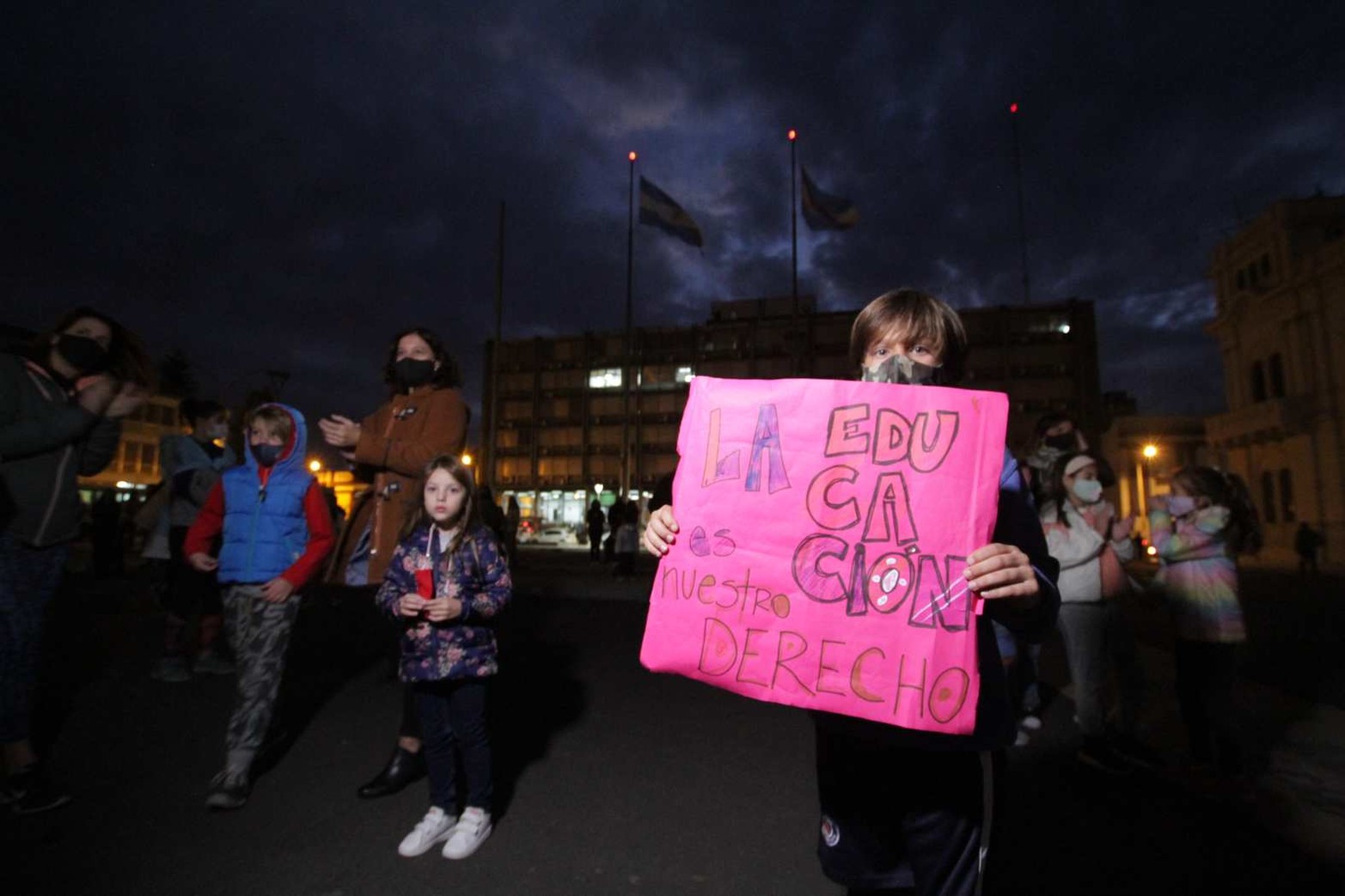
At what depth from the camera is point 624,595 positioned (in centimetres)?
1358

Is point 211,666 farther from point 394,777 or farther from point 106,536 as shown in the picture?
point 106,536

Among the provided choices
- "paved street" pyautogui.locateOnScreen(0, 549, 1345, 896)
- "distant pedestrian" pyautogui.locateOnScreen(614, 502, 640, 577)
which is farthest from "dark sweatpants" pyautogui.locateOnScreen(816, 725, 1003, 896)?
"distant pedestrian" pyautogui.locateOnScreen(614, 502, 640, 577)

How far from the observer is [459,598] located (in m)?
3.26

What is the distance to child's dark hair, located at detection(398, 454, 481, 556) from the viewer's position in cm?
345

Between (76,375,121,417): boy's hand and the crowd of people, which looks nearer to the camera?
the crowd of people

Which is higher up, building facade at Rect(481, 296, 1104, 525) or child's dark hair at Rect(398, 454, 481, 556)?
building facade at Rect(481, 296, 1104, 525)

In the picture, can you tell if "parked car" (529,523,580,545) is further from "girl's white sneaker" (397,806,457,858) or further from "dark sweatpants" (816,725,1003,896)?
"dark sweatpants" (816,725,1003,896)

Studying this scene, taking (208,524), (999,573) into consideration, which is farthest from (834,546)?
(208,524)

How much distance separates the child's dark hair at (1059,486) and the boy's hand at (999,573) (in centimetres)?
302

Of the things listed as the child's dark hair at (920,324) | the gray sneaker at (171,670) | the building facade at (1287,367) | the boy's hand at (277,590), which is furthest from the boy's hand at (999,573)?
the building facade at (1287,367)

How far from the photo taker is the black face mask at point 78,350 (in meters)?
3.52

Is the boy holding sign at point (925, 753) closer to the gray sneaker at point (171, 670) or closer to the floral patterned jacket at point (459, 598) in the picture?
the floral patterned jacket at point (459, 598)

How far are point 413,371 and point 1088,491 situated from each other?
3.79 m

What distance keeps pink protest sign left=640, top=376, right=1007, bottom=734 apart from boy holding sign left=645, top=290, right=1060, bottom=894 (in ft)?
0.35
